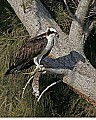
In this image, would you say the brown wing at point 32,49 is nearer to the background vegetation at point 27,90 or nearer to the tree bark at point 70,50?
the tree bark at point 70,50

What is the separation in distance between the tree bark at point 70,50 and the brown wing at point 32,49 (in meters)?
0.11

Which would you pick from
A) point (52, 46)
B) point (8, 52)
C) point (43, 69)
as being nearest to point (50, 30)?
point (52, 46)

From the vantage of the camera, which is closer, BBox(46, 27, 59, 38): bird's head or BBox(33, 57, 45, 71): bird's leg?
BBox(33, 57, 45, 71): bird's leg

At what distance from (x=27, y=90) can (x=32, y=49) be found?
3.17ft

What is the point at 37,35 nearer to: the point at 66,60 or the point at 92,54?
the point at 66,60

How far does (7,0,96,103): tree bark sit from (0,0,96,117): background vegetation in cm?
64

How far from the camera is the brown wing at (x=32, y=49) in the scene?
3.26 meters

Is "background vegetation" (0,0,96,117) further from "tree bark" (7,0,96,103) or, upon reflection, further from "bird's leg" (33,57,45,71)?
"bird's leg" (33,57,45,71)

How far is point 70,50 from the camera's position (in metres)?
3.36

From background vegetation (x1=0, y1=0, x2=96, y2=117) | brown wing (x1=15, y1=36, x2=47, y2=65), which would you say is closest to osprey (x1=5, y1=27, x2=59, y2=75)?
brown wing (x1=15, y1=36, x2=47, y2=65)

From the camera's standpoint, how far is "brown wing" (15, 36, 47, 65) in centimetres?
326

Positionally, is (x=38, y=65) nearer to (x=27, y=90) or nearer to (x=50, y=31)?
(x=50, y=31)

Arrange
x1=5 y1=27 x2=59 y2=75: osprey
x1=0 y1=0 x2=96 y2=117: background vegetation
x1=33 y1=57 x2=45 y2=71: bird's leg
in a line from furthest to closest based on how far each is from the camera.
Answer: x1=0 y1=0 x2=96 y2=117: background vegetation → x1=5 y1=27 x2=59 y2=75: osprey → x1=33 y1=57 x2=45 y2=71: bird's leg

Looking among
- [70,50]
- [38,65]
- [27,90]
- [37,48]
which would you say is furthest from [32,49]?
[27,90]
